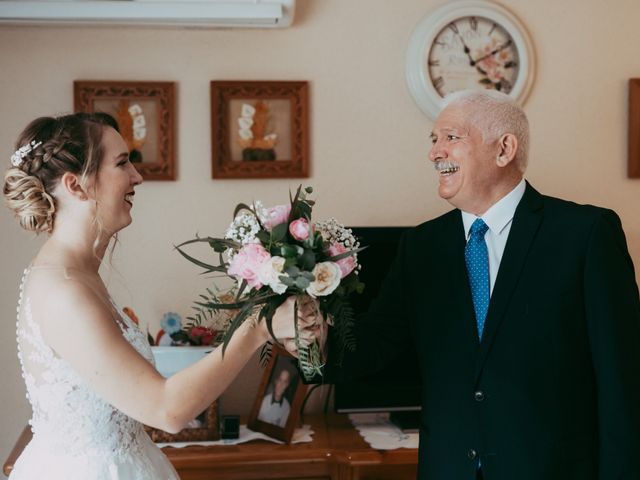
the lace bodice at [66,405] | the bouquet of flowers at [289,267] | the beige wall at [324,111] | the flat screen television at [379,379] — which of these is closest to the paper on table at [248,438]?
the flat screen television at [379,379]

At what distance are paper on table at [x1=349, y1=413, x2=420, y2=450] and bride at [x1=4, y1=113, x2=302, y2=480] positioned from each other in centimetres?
107

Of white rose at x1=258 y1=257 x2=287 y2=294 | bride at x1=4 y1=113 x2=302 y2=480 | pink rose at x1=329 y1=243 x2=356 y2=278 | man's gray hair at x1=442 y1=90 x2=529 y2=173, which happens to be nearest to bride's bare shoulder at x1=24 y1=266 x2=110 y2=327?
bride at x1=4 y1=113 x2=302 y2=480

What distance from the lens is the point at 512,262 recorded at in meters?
2.14

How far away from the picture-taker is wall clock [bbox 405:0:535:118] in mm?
3244

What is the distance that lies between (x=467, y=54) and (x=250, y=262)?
1866mm

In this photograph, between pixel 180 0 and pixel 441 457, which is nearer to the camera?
pixel 441 457

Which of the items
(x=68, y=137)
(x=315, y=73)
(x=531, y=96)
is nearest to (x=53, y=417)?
(x=68, y=137)

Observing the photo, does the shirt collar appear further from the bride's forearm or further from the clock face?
the clock face

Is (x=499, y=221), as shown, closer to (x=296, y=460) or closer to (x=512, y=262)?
(x=512, y=262)

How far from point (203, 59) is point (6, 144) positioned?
0.82 meters

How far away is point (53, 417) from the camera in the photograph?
1.94 meters

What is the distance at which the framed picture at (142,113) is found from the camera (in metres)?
3.14

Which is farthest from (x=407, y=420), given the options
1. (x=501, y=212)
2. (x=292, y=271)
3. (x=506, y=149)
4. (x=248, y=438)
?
(x=292, y=271)

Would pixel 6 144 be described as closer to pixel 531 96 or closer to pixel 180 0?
pixel 180 0
